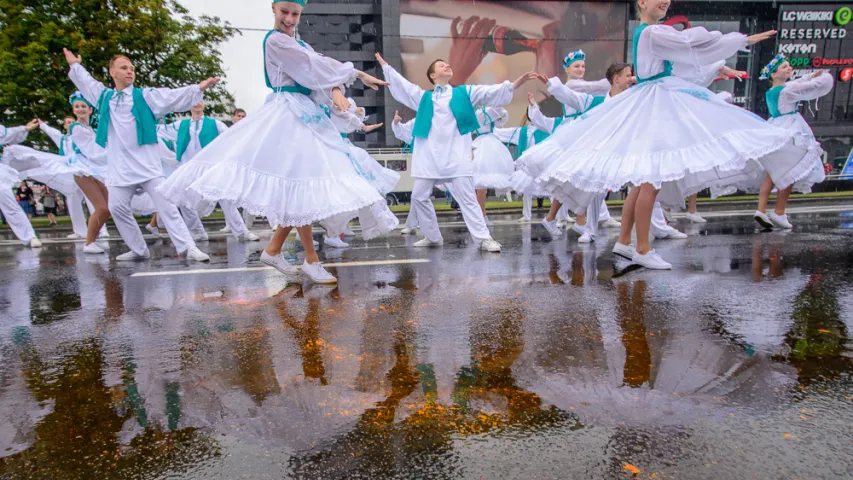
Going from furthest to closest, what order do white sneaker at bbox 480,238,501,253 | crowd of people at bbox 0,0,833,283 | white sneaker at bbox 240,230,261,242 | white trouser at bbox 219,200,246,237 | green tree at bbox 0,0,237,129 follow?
1. green tree at bbox 0,0,237,129
2. white trouser at bbox 219,200,246,237
3. white sneaker at bbox 240,230,261,242
4. white sneaker at bbox 480,238,501,253
5. crowd of people at bbox 0,0,833,283

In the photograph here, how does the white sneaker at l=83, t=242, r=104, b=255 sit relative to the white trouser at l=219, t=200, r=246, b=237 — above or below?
below

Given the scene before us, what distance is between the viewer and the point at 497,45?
45.2 meters

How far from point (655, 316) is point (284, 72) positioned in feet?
10.7

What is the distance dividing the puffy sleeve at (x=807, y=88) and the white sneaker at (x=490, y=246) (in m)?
4.47

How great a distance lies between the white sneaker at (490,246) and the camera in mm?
6309

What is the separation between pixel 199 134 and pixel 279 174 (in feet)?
20.0

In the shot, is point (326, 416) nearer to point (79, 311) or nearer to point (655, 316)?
point (655, 316)

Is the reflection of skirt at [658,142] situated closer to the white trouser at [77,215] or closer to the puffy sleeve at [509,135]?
the puffy sleeve at [509,135]

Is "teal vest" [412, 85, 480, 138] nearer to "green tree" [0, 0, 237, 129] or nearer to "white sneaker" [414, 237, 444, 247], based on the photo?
"white sneaker" [414, 237, 444, 247]

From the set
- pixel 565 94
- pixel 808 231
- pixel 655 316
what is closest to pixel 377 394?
pixel 655 316

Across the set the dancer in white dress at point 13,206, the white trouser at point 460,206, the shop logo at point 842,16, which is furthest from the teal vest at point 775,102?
the shop logo at point 842,16

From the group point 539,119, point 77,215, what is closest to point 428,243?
point 539,119

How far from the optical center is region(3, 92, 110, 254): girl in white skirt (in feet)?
27.3

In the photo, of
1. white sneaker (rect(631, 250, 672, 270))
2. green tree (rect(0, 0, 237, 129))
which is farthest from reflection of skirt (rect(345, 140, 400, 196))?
green tree (rect(0, 0, 237, 129))
